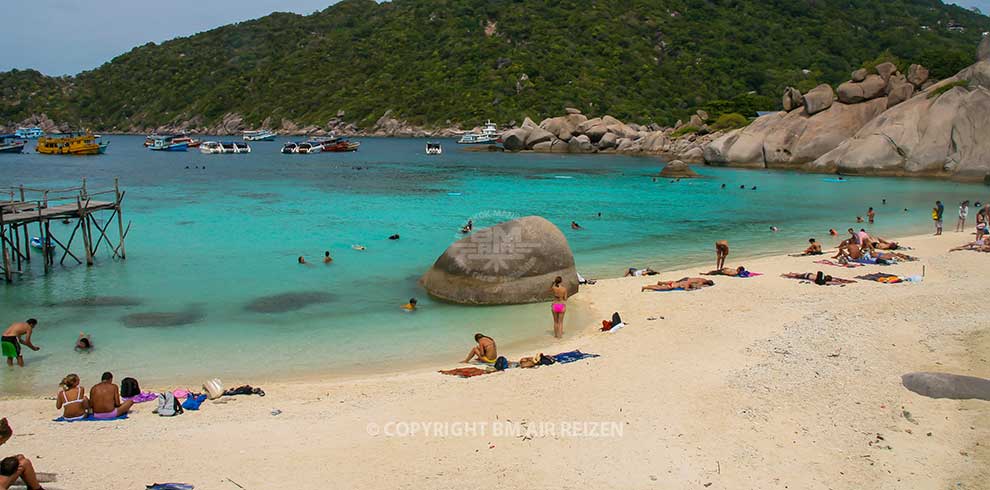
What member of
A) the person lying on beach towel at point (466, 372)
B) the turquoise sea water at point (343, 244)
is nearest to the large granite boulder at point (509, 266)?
the turquoise sea water at point (343, 244)

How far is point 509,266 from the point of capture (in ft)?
60.7

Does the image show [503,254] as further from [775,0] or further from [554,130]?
[775,0]

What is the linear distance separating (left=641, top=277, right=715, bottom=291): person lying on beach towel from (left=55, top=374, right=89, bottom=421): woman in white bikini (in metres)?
13.2

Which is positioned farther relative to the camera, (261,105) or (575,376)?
(261,105)

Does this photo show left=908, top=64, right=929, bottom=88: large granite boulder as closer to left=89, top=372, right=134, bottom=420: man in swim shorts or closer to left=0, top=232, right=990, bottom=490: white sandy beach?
left=0, top=232, right=990, bottom=490: white sandy beach

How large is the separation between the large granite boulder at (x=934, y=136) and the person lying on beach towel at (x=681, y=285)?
41741mm

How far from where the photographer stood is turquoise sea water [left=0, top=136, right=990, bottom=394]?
15.2m

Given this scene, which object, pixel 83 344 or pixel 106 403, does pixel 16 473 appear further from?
pixel 83 344

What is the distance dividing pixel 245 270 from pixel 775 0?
451 feet

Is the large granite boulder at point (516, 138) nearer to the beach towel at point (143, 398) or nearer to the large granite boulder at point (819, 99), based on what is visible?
the large granite boulder at point (819, 99)

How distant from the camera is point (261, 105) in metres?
152

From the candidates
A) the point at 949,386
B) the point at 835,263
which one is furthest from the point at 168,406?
the point at 835,263

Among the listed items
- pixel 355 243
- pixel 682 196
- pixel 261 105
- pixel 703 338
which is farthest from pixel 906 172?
pixel 261 105

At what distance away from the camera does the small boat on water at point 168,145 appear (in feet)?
340
